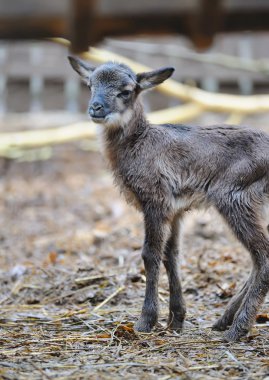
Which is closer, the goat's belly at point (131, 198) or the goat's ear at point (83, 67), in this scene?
the goat's belly at point (131, 198)

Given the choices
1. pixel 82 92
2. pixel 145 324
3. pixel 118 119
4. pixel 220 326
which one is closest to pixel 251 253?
pixel 220 326

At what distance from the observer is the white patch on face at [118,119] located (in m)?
6.34

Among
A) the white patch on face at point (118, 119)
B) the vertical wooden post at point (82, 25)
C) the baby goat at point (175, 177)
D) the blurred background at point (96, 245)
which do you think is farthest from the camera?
the white patch on face at point (118, 119)

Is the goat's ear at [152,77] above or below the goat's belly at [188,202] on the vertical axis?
above

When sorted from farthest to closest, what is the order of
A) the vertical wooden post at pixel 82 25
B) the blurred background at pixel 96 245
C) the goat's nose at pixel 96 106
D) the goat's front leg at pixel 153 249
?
1. the goat's nose at pixel 96 106
2. the goat's front leg at pixel 153 249
3. the blurred background at pixel 96 245
4. the vertical wooden post at pixel 82 25

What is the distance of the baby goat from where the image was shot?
231 inches

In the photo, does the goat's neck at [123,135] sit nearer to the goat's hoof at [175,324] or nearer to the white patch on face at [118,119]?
the white patch on face at [118,119]

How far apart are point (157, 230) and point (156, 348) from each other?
3.89ft

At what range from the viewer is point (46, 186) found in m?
14.8

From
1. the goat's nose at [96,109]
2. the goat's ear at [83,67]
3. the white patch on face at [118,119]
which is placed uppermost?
the goat's ear at [83,67]

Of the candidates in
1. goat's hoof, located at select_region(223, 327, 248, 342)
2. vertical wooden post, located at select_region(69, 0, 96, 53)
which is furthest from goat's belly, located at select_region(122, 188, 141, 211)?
vertical wooden post, located at select_region(69, 0, 96, 53)

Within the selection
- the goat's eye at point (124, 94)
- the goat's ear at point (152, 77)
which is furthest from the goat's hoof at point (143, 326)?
the goat's ear at point (152, 77)

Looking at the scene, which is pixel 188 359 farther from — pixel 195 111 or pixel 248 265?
pixel 195 111

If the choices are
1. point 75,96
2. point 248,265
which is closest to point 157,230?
point 248,265
